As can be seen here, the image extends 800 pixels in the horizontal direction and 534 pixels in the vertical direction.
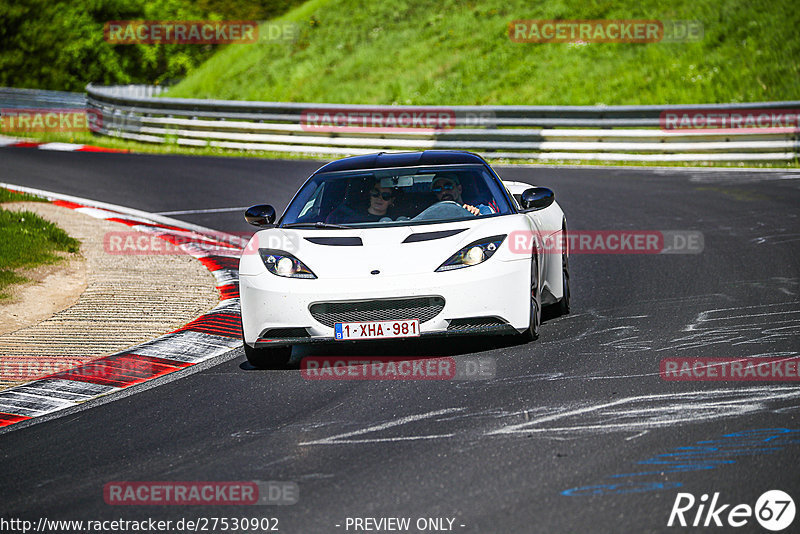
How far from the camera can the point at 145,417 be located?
21.7 feet

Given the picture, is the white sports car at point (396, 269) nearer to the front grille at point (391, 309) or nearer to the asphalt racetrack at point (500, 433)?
the front grille at point (391, 309)

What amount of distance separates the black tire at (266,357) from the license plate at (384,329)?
673 mm

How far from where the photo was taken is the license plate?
7.21 meters

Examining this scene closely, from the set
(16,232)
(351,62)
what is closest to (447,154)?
(16,232)

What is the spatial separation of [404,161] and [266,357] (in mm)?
2059

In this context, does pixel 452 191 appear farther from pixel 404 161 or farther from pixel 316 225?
pixel 316 225

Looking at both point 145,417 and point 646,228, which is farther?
point 646,228

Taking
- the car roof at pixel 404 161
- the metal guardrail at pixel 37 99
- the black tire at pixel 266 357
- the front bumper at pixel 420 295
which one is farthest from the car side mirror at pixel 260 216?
the metal guardrail at pixel 37 99

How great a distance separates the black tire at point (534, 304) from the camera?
25.0 ft

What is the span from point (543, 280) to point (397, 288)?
1.48m

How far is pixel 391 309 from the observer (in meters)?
7.27

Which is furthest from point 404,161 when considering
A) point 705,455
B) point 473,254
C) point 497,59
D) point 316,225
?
point 497,59

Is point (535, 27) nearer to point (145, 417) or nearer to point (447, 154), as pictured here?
point (447, 154)

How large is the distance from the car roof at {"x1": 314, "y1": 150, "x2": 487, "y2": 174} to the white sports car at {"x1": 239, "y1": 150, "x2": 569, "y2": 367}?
0.90ft
